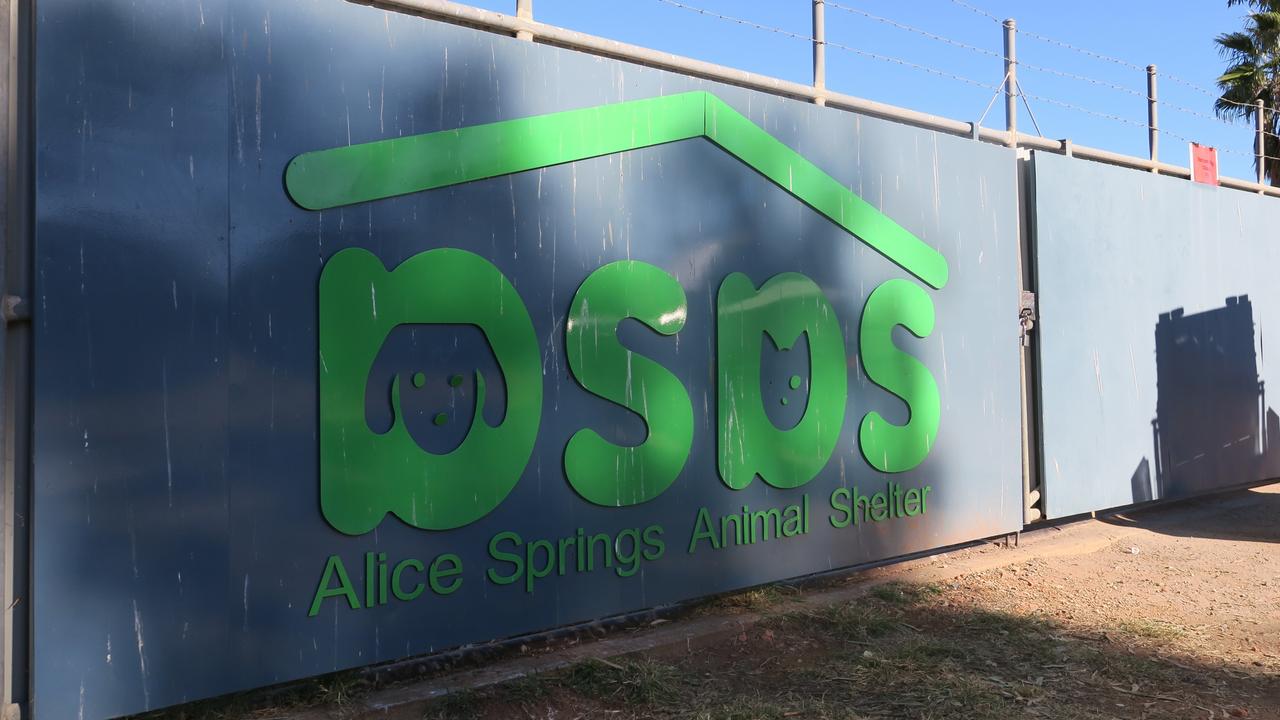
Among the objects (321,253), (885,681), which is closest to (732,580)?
(885,681)

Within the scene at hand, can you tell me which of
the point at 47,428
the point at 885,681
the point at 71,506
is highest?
the point at 47,428

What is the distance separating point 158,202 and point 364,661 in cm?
189

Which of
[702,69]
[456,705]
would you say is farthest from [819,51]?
[456,705]

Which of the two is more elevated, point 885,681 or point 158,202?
point 158,202

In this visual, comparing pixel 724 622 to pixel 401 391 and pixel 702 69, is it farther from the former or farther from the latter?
pixel 702 69

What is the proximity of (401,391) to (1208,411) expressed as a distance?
757 cm

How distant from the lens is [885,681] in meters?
4.50

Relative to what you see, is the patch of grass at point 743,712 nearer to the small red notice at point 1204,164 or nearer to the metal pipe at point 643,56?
the metal pipe at point 643,56

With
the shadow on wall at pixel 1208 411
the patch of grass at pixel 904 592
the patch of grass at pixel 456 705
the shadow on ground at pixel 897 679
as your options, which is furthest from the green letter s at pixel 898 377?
the patch of grass at pixel 456 705

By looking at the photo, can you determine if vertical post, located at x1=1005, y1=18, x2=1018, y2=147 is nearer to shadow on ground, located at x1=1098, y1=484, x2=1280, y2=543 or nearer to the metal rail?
the metal rail

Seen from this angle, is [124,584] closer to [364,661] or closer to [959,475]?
[364,661]

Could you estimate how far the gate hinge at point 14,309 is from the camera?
3.35m

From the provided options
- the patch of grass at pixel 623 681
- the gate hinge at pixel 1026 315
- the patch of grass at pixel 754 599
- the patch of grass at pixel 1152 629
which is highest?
the gate hinge at pixel 1026 315

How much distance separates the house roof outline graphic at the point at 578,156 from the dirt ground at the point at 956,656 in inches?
76.9
